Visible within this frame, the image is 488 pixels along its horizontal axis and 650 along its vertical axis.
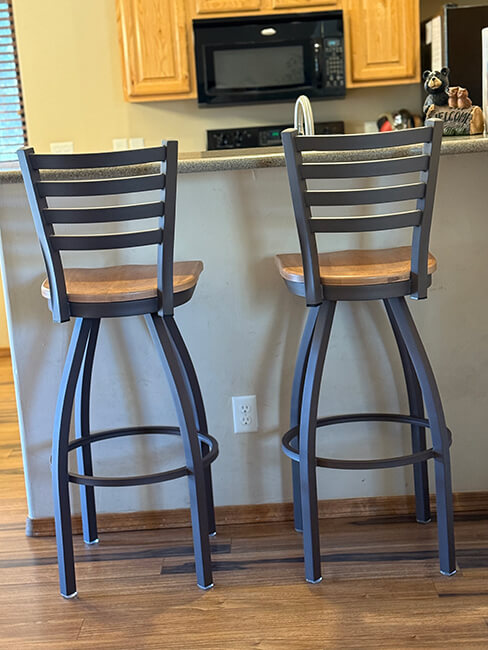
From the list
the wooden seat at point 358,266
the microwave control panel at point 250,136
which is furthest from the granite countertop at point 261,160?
the microwave control panel at point 250,136

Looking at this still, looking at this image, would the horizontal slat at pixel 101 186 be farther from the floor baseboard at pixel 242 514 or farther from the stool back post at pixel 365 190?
the floor baseboard at pixel 242 514

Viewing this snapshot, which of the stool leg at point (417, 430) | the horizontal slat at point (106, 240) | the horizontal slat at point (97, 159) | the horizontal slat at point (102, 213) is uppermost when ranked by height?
the horizontal slat at point (97, 159)

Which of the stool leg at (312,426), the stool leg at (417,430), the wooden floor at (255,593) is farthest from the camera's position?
the stool leg at (417,430)

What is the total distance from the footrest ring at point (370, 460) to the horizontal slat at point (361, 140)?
787 mm

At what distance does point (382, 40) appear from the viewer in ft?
14.4

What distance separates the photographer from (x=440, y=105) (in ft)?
8.39

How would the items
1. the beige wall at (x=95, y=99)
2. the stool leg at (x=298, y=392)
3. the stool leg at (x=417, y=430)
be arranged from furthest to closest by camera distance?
the beige wall at (x=95, y=99)
the stool leg at (x=417, y=430)
the stool leg at (x=298, y=392)

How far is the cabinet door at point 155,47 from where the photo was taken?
4.36 meters

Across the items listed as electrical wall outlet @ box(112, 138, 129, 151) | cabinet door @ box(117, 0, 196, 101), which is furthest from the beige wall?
cabinet door @ box(117, 0, 196, 101)

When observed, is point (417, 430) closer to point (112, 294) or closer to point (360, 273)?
point (360, 273)

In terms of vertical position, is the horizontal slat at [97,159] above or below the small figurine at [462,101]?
below

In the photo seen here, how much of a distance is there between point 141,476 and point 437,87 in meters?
1.42

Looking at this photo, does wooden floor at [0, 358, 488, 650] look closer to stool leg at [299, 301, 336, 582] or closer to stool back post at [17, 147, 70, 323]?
stool leg at [299, 301, 336, 582]

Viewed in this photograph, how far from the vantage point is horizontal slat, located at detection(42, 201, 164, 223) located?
203 cm
